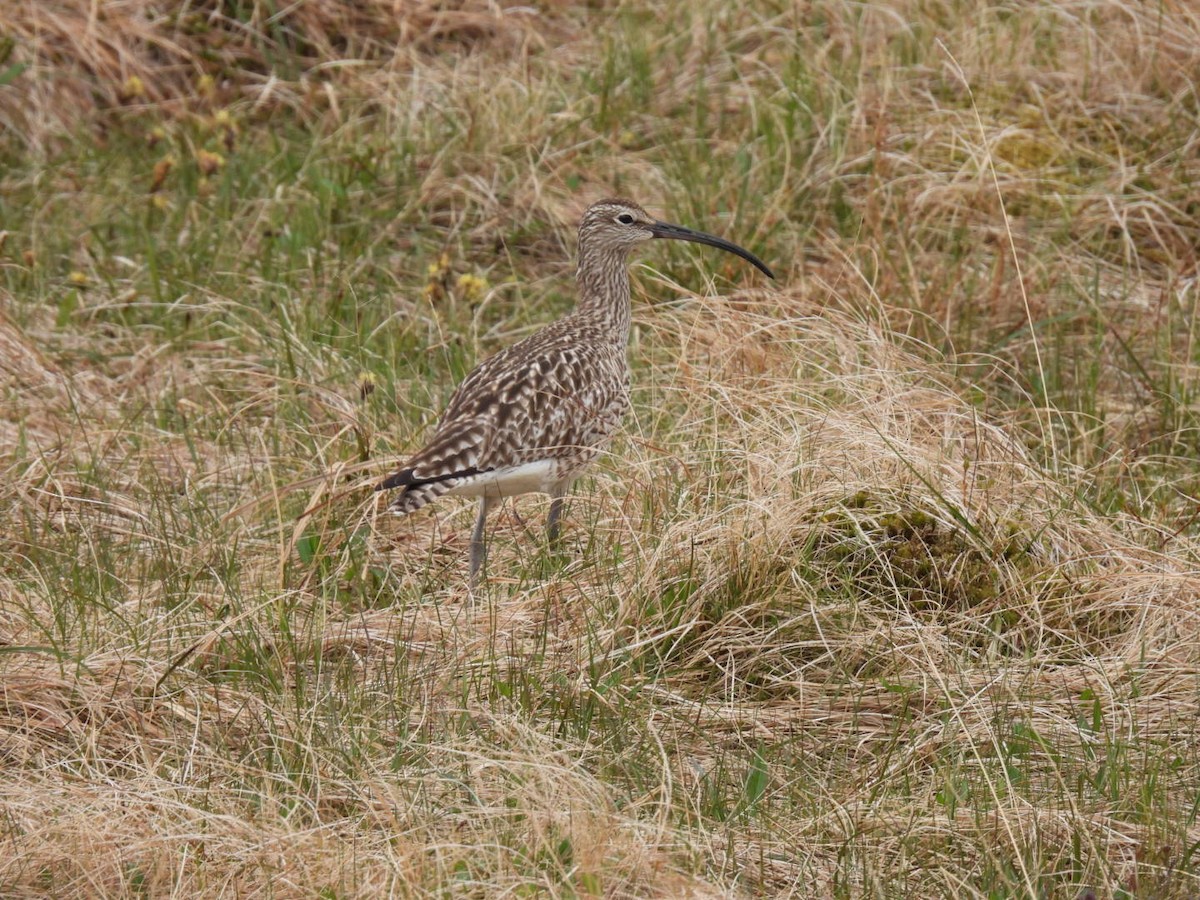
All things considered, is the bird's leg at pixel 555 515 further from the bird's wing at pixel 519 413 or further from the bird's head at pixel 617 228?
the bird's head at pixel 617 228

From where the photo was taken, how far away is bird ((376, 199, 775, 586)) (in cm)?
611

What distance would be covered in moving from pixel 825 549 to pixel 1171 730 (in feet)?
4.00

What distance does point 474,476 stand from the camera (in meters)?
6.16

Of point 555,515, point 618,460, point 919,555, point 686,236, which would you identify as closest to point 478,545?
point 555,515

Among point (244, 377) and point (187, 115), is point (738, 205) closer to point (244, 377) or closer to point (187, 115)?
→ point (244, 377)

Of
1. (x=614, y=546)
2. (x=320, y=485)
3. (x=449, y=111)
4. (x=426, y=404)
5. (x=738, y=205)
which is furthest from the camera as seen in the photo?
(x=449, y=111)

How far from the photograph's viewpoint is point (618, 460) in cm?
673

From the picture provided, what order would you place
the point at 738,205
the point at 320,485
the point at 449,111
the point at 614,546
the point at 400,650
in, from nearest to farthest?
the point at 400,650 → the point at 614,546 → the point at 320,485 → the point at 738,205 → the point at 449,111

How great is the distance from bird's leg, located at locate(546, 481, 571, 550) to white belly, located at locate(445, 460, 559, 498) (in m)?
0.06

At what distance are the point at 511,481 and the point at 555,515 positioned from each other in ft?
0.85

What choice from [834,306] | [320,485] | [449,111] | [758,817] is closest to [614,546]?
[320,485]

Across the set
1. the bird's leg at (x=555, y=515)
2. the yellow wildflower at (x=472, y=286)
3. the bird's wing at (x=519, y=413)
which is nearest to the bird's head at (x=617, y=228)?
the bird's wing at (x=519, y=413)

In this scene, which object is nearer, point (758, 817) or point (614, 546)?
point (758, 817)

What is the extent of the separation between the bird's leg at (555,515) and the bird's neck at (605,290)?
0.85m
